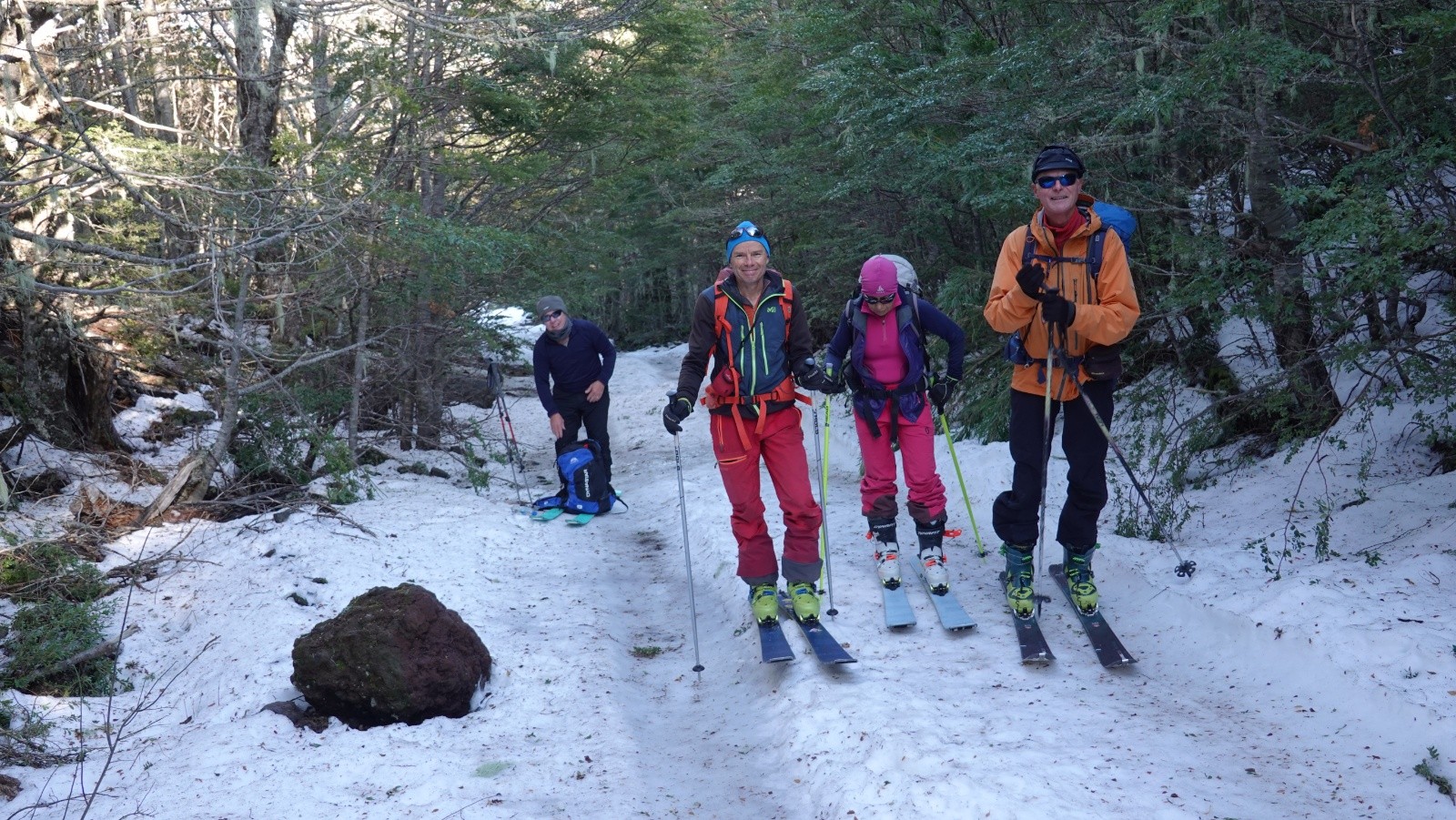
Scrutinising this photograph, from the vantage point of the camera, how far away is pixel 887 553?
255 inches

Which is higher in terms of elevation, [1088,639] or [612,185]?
[612,185]

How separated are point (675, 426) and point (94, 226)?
22.4ft

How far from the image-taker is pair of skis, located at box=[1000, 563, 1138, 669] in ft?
17.0

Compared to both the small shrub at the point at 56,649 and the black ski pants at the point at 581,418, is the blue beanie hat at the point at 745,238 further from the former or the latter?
the black ski pants at the point at 581,418

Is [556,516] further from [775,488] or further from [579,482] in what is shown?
[775,488]

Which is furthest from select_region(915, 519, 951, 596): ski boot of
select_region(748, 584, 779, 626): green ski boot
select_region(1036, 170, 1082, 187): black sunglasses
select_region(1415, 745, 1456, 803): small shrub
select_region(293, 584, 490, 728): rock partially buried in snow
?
select_region(293, 584, 490, 728): rock partially buried in snow

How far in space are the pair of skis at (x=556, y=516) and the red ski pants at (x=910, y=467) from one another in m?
4.14

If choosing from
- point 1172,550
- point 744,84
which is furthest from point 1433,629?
point 744,84

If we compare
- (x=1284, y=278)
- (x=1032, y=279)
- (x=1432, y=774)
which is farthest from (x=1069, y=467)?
(x=1284, y=278)

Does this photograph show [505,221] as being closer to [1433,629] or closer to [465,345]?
[465,345]

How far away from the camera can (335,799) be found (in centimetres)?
422

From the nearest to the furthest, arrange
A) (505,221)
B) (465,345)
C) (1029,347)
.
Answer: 1. (1029,347)
2. (465,345)
3. (505,221)

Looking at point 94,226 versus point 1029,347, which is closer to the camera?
point 1029,347

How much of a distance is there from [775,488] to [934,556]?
1.26 metres
